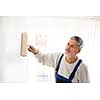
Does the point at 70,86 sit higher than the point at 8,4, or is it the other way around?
the point at 8,4

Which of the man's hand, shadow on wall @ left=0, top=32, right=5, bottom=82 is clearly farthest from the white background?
the man's hand

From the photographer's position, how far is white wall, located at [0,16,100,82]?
1.41 metres

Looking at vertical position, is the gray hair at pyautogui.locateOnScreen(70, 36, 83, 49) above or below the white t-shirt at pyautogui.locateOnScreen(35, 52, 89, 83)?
Answer: above

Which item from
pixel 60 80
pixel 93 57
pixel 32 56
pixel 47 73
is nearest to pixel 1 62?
pixel 32 56

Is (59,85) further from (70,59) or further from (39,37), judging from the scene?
(39,37)

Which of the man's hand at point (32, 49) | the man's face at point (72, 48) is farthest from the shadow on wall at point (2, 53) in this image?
the man's face at point (72, 48)

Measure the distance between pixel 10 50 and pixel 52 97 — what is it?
0.46m

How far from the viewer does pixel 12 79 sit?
143 cm

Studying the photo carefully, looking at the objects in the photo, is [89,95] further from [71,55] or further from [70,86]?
[71,55]

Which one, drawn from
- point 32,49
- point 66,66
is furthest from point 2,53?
point 66,66

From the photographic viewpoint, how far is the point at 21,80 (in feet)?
4.71

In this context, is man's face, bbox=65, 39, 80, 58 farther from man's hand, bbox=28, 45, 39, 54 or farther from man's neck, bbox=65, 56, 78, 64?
man's hand, bbox=28, 45, 39, 54

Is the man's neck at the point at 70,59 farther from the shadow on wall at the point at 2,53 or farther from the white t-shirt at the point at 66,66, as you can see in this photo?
the shadow on wall at the point at 2,53

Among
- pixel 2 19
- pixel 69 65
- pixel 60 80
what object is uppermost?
pixel 2 19
